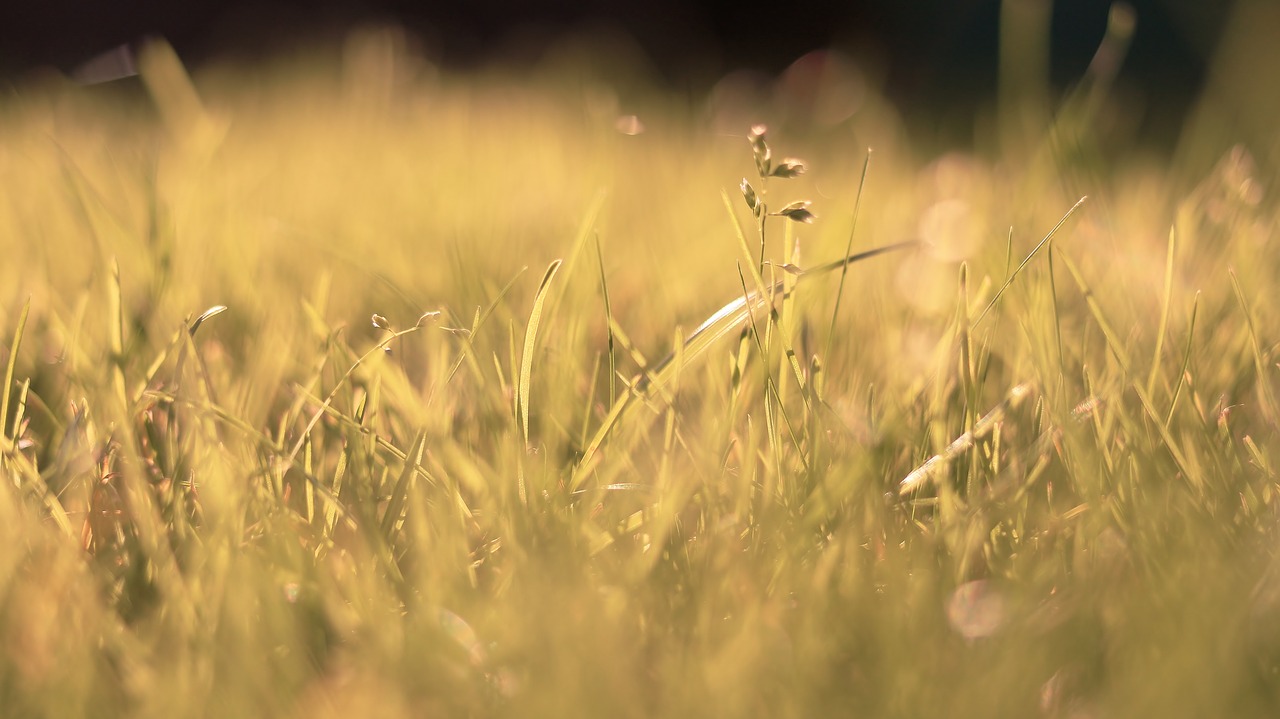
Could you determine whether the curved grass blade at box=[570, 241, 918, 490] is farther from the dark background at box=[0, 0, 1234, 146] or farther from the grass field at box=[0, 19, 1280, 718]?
the dark background at box=[0, 0, 1234, 146]

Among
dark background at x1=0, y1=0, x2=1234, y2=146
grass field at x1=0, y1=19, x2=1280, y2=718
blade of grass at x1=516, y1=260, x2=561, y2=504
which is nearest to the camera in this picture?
grass field at x1=0, y1=19, x2=1280, y2=718

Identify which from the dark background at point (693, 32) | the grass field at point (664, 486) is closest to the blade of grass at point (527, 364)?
the grass field at point (664, 486)

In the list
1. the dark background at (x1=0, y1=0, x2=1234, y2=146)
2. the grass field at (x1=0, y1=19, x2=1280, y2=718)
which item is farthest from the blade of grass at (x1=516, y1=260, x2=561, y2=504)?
the dark background at (x1=0, y1=0, x2=1234, y2=146)

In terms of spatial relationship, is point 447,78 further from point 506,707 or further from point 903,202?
point 506,707

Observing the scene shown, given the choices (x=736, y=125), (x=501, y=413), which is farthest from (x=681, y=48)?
(x=501, y=413)

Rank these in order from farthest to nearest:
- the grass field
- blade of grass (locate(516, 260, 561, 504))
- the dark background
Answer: the dark background → blade of grass (locate(516, 260, 561, 504)) → the grass field

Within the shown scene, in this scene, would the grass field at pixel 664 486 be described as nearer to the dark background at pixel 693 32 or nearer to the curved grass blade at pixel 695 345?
the curved grass blade at pixel 695 345
